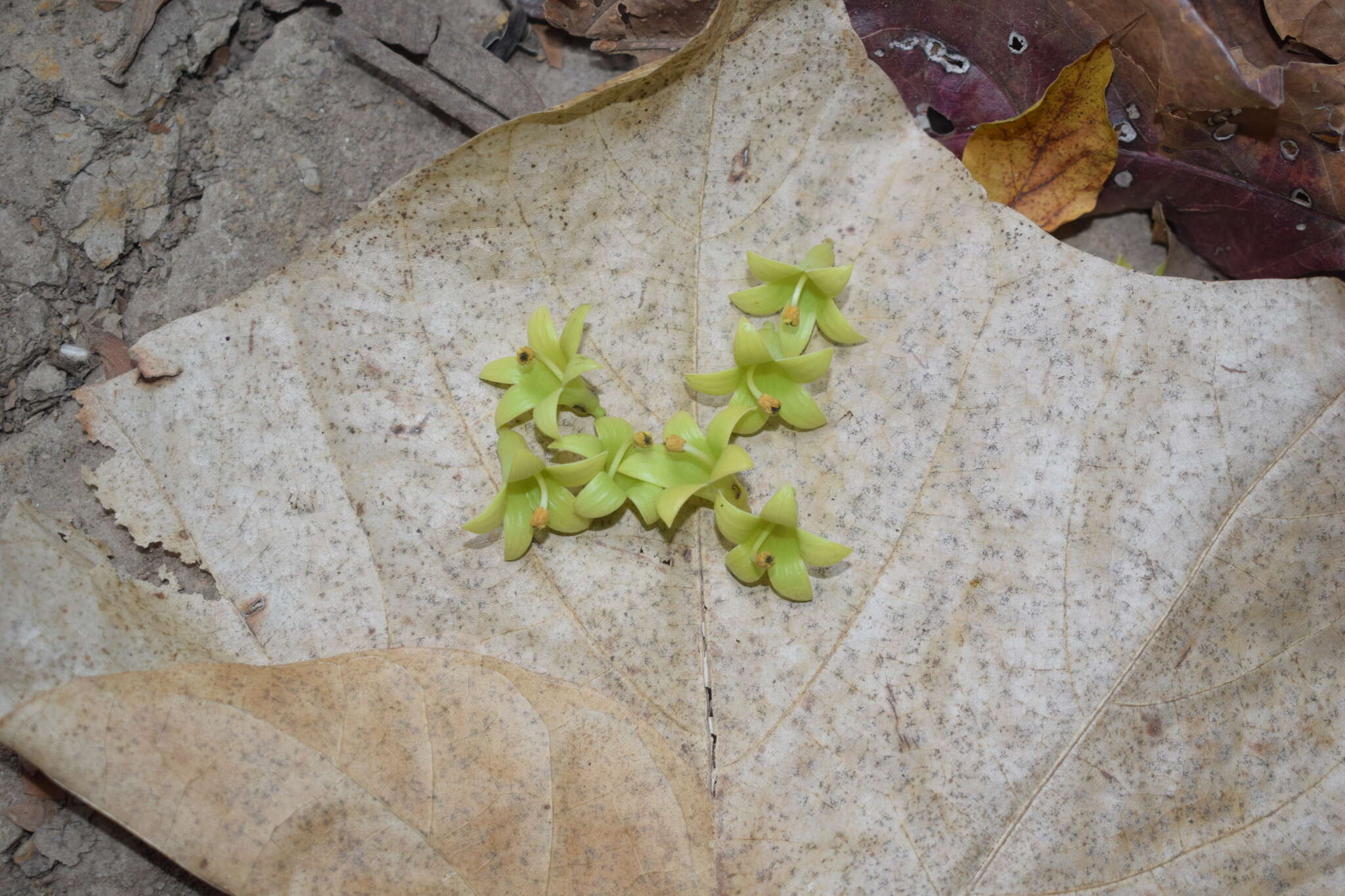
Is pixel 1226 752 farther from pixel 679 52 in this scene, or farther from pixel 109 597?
pixel 109 597

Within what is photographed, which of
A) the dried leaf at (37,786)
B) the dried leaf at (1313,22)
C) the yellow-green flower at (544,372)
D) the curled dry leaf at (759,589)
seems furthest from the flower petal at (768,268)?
the dried leaf at (37,786)

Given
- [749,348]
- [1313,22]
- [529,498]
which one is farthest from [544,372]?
[1313,22]

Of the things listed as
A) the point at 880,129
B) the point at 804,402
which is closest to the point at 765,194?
the point at 880,129

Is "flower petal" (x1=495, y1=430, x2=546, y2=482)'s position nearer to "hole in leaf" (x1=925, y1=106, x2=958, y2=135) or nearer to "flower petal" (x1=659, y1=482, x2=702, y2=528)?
"flower petal" (x1=659, y1=482, x2=702, y2=528)

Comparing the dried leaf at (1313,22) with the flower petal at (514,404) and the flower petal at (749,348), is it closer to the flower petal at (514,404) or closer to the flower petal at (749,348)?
the flower petal at (749,348)

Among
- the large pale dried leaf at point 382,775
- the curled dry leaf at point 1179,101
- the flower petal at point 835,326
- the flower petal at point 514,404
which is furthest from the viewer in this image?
the curled dry leaf at point 1179,101

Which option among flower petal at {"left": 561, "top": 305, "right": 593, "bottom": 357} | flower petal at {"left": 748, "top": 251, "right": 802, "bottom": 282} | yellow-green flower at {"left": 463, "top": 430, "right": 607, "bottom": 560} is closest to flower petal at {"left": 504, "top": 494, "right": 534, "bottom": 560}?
yellow-green flower at {"left": 463, "top": 430, "right": 607, "bottom": 560}

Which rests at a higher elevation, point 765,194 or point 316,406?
point 765,194
